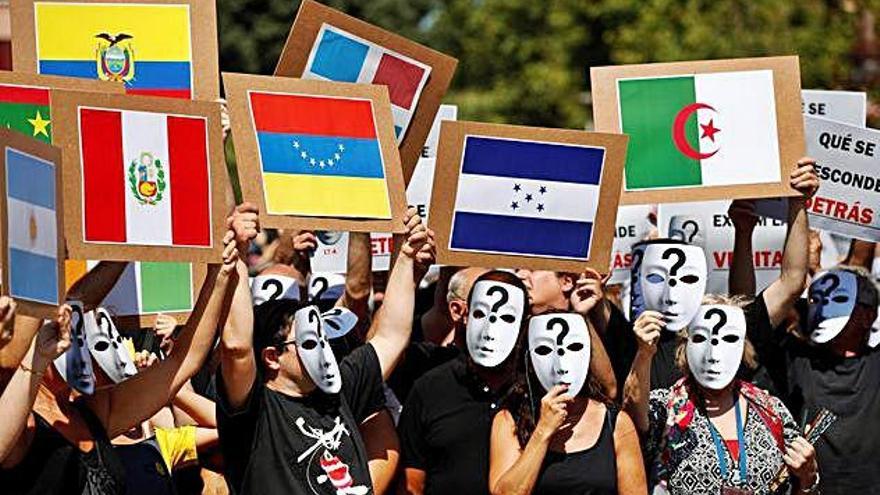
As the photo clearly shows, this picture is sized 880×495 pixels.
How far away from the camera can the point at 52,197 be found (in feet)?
19.9

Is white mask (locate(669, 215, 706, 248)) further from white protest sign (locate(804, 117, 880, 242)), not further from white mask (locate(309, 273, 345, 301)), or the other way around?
white mask (locate(309, 273, 345, 301))

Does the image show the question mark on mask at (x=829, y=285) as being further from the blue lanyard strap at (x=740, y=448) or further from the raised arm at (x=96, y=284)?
the raised arm at (x=96, y=284)

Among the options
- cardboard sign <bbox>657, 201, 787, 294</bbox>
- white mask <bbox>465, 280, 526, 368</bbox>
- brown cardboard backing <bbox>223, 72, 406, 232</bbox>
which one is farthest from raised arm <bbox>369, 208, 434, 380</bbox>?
cardboard sign <bbox>657, 201, 787, 294</bbox>

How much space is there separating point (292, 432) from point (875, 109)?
1360 cm

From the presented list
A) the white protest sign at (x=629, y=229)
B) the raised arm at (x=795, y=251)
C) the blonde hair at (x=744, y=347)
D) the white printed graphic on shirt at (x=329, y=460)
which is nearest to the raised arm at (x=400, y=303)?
the white printed graphic on shirt at (x=329, y=460)

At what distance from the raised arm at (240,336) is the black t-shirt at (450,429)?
107 cm

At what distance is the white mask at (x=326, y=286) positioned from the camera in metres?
9.01

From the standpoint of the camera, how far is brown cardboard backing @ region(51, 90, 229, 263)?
641 centimetres

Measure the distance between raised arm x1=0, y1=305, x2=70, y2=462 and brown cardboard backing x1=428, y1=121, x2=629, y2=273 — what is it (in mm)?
2125

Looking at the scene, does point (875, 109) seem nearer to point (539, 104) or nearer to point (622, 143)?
point (622, 143)

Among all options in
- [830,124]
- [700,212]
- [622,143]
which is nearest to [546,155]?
[622,143]

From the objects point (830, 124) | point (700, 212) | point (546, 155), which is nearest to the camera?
point (546, 155)

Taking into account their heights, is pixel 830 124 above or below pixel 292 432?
above

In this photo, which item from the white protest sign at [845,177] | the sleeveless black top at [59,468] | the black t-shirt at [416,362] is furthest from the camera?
the white protest sign at [845,177]
